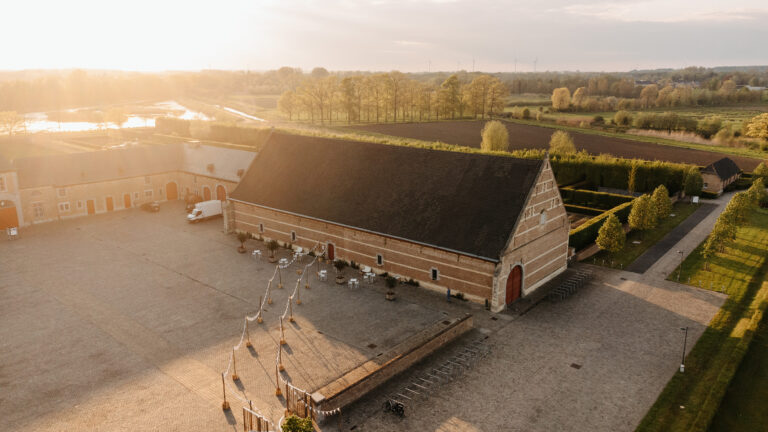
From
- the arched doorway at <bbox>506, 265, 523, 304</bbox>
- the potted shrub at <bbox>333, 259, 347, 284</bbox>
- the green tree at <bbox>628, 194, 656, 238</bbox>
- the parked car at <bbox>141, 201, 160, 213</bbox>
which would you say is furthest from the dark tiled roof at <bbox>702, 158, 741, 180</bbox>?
the parked car at <bbox>141, 201, 160, 213</bbox>

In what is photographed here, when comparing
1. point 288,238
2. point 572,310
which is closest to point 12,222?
point 288,238

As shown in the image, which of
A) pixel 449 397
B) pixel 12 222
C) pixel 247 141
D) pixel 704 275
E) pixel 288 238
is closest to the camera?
pixel 449 397

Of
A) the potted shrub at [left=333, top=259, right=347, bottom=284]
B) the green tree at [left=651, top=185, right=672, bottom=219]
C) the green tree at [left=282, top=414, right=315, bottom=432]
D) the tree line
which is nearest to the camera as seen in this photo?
the green tree at [left=282, top=414, right=315, bottom=432]

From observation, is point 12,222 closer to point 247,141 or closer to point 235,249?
point 235,249

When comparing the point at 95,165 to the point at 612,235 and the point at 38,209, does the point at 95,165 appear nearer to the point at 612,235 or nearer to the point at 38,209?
the point at 38,209

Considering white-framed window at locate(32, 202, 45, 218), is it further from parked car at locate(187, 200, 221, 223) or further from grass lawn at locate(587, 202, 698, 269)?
grass lawn at locate(587, 202, 698, 269)

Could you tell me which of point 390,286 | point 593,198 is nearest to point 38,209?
point 390,286
